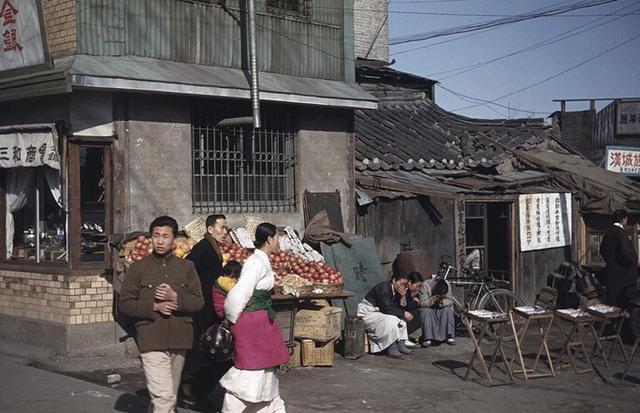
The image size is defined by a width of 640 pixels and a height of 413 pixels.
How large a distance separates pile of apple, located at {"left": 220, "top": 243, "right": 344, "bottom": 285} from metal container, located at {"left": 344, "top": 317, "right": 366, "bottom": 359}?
71cm

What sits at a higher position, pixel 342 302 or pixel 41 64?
pixel 41 64

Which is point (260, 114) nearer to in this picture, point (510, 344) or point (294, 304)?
point (294, 304)

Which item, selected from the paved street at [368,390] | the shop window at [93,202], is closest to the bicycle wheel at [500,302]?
the paved street at [368,390]

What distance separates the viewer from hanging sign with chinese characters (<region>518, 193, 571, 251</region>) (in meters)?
17.1

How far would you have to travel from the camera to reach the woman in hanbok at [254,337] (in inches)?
293

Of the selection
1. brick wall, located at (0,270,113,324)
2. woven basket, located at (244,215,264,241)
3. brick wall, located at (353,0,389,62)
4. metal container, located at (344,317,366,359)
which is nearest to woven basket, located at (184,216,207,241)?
woven basket, located at (244,215,264,241)

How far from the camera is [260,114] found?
1349 cm

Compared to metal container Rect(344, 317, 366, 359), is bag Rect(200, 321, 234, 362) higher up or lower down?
higher up

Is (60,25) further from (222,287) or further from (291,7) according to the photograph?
(222,287)

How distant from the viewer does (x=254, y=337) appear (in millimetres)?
7527

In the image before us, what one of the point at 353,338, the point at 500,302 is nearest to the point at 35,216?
the point at 353,338

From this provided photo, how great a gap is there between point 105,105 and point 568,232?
10358 millimetres

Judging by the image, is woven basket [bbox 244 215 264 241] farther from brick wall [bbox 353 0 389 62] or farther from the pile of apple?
brick wall [bbox 353 0 389 62]

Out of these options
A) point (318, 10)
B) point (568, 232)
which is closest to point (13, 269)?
point (318, 10)
